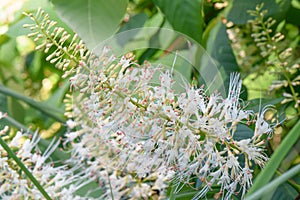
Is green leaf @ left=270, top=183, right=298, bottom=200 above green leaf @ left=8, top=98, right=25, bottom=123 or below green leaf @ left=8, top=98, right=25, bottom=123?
below

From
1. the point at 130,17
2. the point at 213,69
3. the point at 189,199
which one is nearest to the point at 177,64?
the point at 213,69

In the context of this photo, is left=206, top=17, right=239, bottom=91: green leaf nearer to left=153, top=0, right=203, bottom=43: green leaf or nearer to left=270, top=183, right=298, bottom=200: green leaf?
left=153, top=0, right=203, bottom=43: green leaf

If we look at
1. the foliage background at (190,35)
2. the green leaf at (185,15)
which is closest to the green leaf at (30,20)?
the foliage background at (190,35)

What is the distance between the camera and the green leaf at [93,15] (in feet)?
2.04

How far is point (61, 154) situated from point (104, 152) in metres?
0.30

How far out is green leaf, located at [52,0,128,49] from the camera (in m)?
0.62

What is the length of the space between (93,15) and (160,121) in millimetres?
157

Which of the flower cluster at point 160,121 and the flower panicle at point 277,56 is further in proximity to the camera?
the flower panicle at point 277,56

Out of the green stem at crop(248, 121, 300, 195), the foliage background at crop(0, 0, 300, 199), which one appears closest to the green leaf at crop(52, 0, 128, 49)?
the foliage background at crop(0, 0, 300, 199)

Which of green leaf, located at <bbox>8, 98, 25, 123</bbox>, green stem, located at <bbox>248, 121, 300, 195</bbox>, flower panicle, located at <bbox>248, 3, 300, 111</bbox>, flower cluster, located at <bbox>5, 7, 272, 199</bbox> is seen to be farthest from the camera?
green leaf, located at <bbox>8, 98, 25, 123</bbox>

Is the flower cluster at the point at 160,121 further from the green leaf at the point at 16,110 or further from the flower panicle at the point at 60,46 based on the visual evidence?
the green leaf at the point at 16,110

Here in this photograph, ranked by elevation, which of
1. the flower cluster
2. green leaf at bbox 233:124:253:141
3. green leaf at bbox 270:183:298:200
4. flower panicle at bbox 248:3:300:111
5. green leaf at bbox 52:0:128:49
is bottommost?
green leaf at bbox 270:183:298:200

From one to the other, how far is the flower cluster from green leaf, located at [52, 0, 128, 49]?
33mm

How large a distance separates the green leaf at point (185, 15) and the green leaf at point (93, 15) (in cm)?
9
